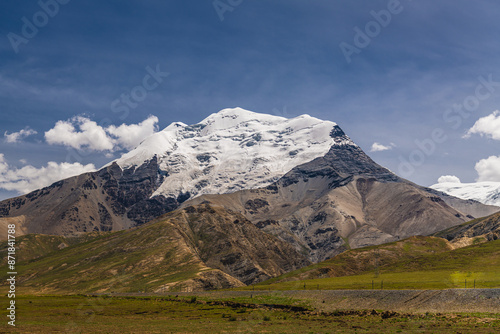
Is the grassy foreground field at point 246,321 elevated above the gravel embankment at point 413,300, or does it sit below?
above

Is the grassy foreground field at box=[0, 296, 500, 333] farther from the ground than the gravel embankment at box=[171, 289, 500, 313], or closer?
farther from the ground

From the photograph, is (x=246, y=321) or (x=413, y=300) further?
(x=413, y=300)

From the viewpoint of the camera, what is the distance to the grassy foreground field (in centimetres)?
6306

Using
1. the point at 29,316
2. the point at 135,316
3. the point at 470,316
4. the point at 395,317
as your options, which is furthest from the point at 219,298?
the point at 470,316

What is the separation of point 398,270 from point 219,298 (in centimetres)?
7889

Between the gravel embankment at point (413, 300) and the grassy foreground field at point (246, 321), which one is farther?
the gravel embankment at point (413, 300)

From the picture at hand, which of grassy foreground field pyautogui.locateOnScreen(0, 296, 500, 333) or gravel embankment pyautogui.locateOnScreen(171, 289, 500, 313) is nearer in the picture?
grassy foreground field pyautogui.locateOnScreen(0, 296, 500, 333)

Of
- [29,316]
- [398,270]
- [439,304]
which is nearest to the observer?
[439,304]

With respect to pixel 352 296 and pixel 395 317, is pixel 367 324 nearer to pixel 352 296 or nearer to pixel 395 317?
pixel 395 317

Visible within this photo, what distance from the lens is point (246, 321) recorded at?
250ft

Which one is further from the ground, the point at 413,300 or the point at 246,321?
the point at 246,321

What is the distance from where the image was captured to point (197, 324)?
2847 inches

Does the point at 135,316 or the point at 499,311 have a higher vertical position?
the point at 135,316

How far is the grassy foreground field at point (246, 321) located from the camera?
→ 207 ft
